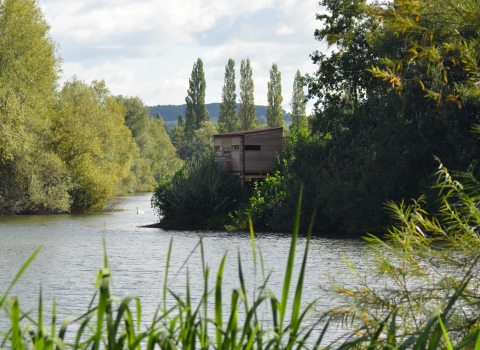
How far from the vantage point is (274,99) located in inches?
3597

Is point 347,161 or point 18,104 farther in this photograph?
point 18,104

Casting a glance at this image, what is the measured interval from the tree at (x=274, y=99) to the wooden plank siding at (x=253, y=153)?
49046 millimetres

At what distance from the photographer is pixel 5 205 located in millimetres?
42844

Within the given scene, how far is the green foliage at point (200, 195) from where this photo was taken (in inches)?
1467

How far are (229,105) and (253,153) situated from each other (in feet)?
182

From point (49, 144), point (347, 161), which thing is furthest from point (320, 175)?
point (49, 144)

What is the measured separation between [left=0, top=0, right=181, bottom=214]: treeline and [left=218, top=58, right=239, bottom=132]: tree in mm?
42227

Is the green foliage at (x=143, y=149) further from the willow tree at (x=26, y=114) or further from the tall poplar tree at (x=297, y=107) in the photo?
the willow tree at (x=26, y=114)

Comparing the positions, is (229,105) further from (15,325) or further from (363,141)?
(15,325)

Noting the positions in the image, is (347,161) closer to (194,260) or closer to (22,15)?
(194,260)

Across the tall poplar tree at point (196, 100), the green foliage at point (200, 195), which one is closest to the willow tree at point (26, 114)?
the green foliage at point (200, 195)

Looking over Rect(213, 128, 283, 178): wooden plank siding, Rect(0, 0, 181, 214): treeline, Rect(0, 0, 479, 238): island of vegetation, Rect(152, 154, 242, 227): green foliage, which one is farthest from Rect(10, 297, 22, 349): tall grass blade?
Rect(0, 0, 181, 214): treeline

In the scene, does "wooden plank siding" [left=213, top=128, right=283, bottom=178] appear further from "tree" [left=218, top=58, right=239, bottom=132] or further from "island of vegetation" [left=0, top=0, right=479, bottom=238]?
"tree" [left=218, top=58, right=239, bottom=132]

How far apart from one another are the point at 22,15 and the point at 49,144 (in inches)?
301
